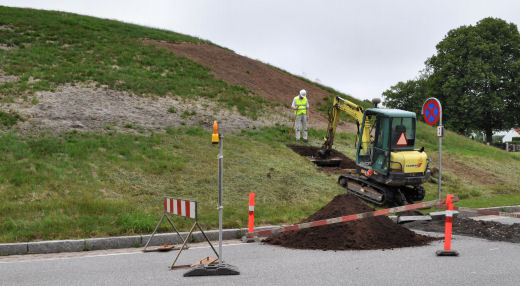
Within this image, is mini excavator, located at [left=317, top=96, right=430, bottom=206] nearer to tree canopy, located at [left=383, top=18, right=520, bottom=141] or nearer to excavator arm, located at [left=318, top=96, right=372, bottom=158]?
excavator arm, located at [left=318, top=96, right=372, bottom=158]

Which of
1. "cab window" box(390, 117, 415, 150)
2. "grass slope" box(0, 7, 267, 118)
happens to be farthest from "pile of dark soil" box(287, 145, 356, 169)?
"cab window" box(390, 117, 415, 150)

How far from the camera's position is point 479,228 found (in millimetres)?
10422

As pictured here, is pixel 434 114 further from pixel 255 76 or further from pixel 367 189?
pixel 255 76

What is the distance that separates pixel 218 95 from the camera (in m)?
24.2

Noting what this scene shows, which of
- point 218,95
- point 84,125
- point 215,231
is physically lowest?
point 215,231

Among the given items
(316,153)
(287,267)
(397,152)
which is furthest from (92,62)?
(287,267)

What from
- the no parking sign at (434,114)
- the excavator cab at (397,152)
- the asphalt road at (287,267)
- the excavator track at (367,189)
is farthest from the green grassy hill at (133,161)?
the no parking sign at (434,114)

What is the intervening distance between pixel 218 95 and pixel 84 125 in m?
9.20

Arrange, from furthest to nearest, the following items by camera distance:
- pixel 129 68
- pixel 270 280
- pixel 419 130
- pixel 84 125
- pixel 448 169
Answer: pixel 419 130 < pixel 129 68 < pixel 448 169 < pixel 84 125 < pixel 270 280

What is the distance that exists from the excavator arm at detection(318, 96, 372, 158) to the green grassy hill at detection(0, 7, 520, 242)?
1170 millimetres

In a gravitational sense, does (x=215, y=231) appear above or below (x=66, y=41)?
below

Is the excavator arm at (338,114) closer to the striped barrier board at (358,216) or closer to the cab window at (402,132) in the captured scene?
the cab window at (402,132)

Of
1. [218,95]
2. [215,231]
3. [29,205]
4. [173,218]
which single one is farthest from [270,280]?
[218,95]

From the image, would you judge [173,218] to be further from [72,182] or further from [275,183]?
[275,183]
